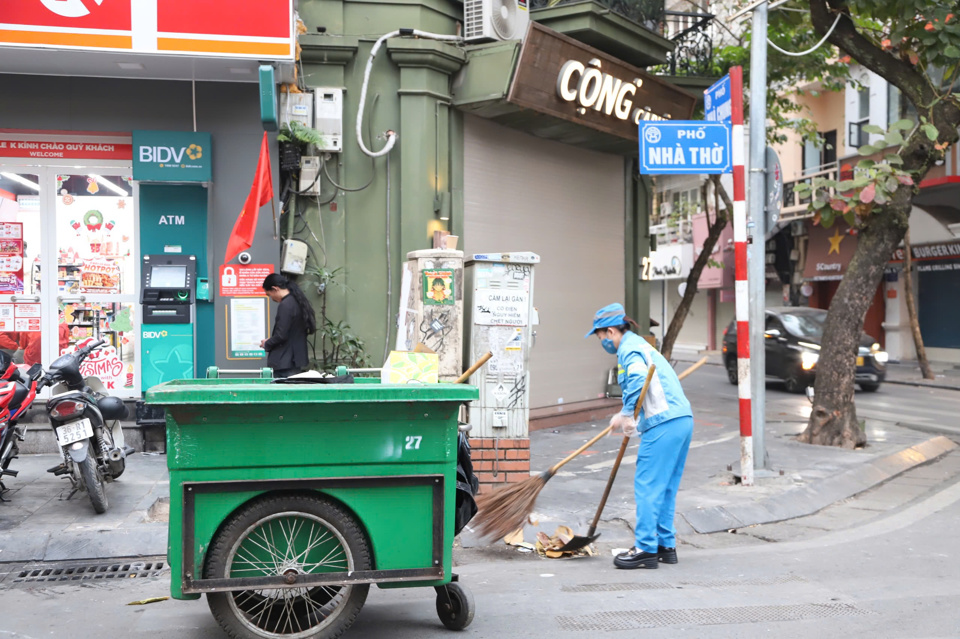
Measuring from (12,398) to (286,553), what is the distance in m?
3.38

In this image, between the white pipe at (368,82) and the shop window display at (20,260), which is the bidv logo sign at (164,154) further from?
the white pipe at (368,82)

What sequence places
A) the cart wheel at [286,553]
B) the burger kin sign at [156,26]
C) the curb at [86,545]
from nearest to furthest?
the cart wheel at [286,553]
the curb at [86,545]
the burger kin sign at [156,26]

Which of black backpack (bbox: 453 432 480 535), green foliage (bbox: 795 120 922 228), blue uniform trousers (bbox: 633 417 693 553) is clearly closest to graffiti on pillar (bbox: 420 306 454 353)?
blue uniform trousers (bbox: 633 417 693 553)

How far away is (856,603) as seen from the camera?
15.4 feet

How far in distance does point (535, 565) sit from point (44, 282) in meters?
5.97

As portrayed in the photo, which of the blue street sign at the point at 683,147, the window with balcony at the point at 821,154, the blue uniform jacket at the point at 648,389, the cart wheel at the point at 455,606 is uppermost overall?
the window with balcony at the point at 821,154

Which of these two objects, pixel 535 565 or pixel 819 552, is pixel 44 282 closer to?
pixel 535 565

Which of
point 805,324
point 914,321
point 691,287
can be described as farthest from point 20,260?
point 914,321

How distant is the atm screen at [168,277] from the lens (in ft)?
28.2

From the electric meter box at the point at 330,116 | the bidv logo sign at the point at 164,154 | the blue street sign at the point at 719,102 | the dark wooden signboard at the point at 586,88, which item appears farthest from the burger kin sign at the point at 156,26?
the blue street sign at the point at 719,102

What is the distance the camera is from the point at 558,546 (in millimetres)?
5738

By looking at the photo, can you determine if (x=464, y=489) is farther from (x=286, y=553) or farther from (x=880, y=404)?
(x=880, y=404)

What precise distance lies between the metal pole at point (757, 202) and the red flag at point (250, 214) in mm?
4752

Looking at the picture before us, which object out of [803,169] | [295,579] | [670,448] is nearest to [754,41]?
[670,448]
